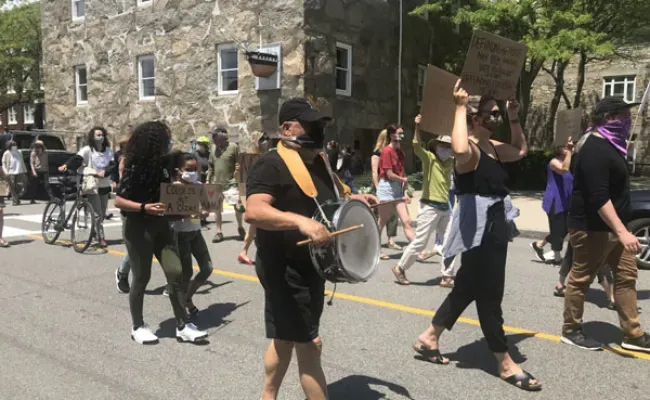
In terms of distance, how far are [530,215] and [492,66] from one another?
30.0 ft

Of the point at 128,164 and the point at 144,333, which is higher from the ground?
the point at 128,164

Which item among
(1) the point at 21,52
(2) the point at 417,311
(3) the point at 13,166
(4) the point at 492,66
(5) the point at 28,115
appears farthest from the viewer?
(5) the point at 28,115

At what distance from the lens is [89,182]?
837cm

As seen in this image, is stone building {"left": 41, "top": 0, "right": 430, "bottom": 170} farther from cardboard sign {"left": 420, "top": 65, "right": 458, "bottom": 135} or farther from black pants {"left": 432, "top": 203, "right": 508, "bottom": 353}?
black pants {"left": 432, "top": 203, "right": 508, "bottom": 353}

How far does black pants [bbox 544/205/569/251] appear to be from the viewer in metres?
6.76

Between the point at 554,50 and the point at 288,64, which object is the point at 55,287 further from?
the point at 554,50

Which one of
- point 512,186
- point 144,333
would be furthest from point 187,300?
point 512,186

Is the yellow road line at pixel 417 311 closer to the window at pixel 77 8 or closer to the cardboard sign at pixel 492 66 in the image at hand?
the cardboard sign at pixel 492 66

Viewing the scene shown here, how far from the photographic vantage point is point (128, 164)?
4594 mm

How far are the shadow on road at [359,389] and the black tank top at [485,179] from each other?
140cm

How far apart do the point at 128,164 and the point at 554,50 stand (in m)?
12.0

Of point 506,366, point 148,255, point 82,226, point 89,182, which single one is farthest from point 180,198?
point 82,226

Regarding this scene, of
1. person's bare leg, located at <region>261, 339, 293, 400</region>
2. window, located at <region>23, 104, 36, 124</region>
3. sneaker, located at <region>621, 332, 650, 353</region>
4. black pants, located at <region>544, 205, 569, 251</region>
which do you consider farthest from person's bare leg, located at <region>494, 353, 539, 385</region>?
window, located at <region>23, 104, 36, 124</region>

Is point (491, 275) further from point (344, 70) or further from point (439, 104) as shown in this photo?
point (344, 70)
